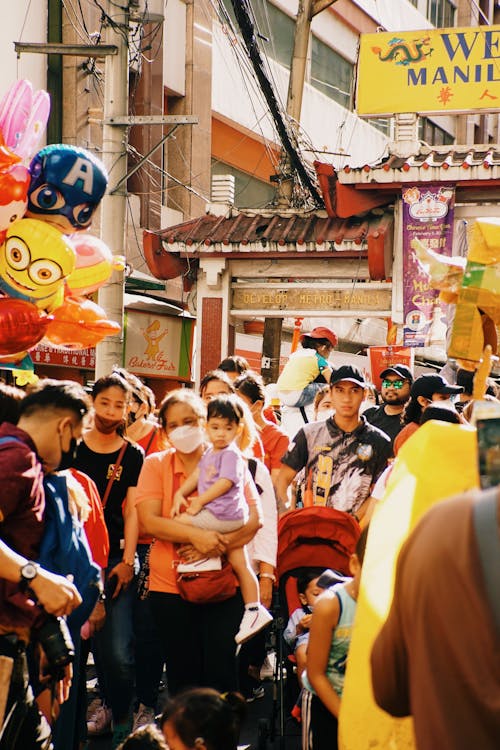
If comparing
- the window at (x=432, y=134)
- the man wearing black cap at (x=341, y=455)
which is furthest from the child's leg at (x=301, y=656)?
the window at (x=432, y=134)

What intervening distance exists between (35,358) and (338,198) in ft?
17.3

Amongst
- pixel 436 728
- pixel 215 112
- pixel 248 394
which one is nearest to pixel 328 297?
pixel 248 394

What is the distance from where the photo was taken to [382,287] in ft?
53.9

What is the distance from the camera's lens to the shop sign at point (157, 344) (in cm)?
1870

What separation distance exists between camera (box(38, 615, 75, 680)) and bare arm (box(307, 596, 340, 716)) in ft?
3.19

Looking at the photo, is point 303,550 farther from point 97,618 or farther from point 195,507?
point 97,618

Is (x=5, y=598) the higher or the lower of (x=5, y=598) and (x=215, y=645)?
the higher

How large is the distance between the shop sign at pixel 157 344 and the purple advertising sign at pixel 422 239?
476cm

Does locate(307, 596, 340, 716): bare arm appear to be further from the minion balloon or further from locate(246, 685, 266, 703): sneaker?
the minion balloon

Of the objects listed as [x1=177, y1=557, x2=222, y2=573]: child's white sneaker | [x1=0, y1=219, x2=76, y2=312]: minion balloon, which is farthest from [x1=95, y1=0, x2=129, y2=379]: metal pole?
[x1=177, y1=557, x2=222, y2=573]: child's white sneaker

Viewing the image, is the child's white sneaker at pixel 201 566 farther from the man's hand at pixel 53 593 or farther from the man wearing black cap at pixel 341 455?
the man's hand at pixel 53 593

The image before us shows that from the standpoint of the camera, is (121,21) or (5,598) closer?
(5,598)

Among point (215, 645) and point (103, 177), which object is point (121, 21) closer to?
point (103, 177)

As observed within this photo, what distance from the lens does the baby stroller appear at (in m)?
6.48
